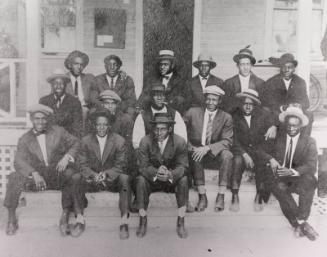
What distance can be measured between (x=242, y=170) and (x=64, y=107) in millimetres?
1828

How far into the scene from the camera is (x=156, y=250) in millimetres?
4328

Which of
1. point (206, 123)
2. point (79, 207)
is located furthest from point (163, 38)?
point (79, 207)

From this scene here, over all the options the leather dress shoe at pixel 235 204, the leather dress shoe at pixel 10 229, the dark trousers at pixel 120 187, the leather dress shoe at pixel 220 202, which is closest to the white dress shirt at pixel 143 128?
the dark trousers at pixel 120 187

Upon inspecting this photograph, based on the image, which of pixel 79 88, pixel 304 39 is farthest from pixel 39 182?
pixel 304 39

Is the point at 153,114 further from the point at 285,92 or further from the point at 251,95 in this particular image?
the point at 285,92

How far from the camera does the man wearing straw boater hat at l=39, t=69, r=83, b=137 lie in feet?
14.4

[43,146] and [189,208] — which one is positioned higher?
[43,146]

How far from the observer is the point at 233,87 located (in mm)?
4578

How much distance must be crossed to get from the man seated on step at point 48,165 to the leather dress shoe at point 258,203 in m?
1.69

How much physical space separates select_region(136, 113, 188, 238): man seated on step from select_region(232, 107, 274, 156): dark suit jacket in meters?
0.58

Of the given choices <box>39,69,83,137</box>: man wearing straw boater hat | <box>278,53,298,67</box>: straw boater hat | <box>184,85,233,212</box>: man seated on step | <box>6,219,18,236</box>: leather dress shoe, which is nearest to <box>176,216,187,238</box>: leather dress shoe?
<box>184,85,233,212</box>: man seated on step

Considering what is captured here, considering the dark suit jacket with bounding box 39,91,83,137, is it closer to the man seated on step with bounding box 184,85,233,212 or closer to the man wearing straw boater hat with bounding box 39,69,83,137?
the man wearing straw boater hat with bounding box 39,69,83,137

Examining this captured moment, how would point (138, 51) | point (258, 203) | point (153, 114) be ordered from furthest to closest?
point (138, 51)
point (258, 203)
point (153, 114)

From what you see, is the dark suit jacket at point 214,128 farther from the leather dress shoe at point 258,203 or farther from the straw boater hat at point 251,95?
the leather dress shoe at point 258,203
